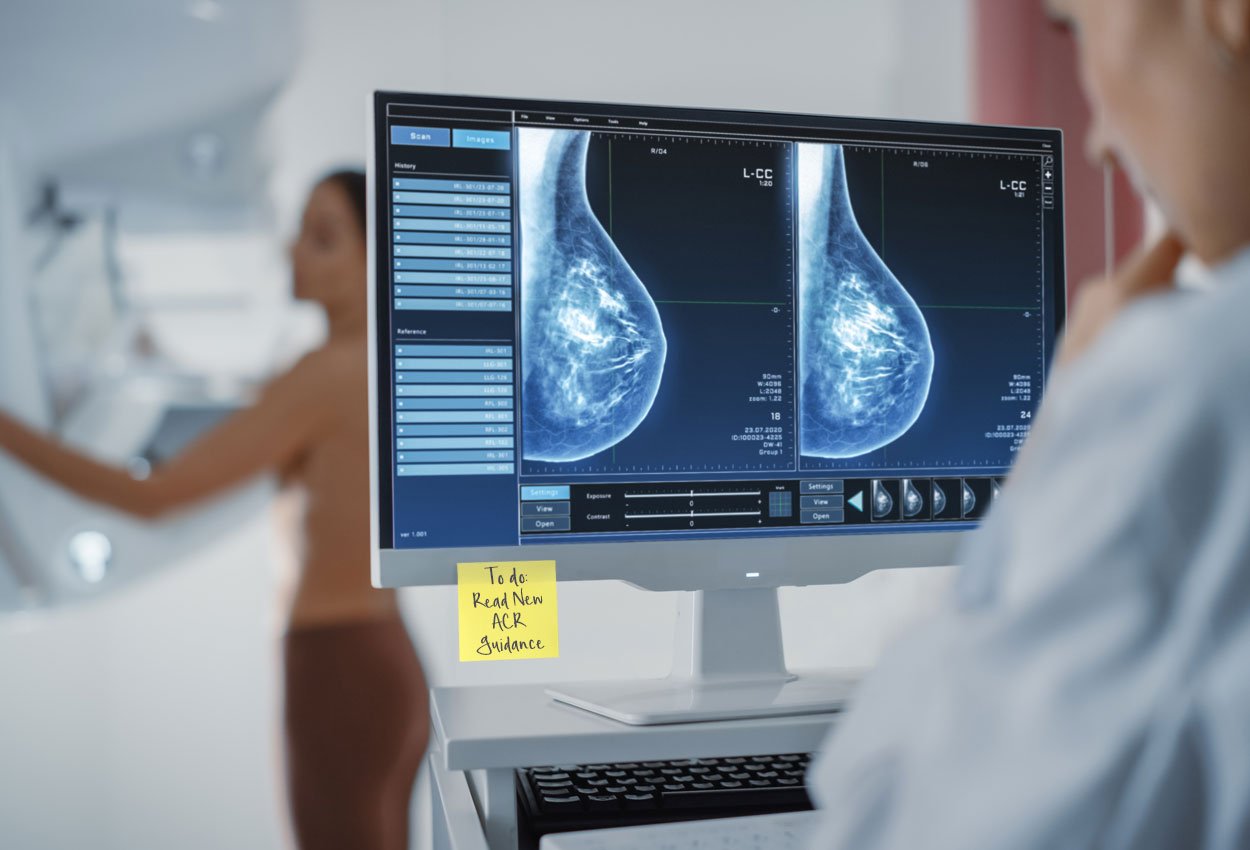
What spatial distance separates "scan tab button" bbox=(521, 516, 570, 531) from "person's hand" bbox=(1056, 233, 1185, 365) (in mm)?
504

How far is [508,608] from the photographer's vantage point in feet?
3.10

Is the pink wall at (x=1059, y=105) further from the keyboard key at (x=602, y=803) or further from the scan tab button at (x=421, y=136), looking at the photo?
the keyboard key at (x=602, y=803)

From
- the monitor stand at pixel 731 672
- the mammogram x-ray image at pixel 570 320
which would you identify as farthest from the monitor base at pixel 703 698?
the mammogram x-ray image at pixel 570 320

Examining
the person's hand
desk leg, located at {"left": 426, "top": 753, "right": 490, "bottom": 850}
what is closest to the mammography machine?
desk leg, located at {"left": 426, "top": 753, "right": 490, "bottom": 850}

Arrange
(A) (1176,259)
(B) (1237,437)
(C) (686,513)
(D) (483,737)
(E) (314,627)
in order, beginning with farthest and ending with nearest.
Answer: (E) (314,627), (C) (686,513), (D) (483,737), (A) (1176,259), (B) (1237,437)

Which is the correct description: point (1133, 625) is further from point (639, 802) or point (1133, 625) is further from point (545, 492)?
point (545, 492)

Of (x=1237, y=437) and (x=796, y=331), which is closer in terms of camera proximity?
(x=1237, y=437)

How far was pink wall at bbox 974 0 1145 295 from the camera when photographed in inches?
85.9

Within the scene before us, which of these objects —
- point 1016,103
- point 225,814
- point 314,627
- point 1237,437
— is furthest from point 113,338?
point 1237,437

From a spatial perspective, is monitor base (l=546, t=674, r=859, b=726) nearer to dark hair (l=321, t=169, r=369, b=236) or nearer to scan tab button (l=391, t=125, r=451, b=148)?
scan tab button (l=391, t=125, r=451, b=148)

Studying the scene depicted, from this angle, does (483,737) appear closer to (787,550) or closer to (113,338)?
(787,550)

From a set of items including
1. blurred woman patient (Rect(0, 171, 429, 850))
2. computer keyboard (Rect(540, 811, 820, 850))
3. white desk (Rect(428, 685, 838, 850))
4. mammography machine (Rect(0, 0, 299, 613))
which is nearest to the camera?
computer keyboard (Rect(540, 811, 820, 850))

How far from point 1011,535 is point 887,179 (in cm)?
79

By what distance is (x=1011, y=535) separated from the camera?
0.32 m
